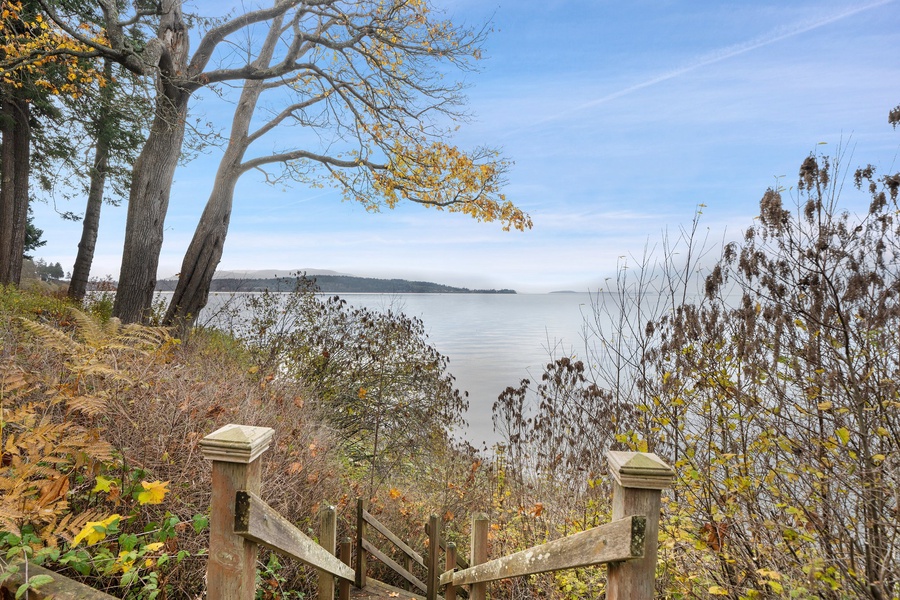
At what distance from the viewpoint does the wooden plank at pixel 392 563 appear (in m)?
5.63

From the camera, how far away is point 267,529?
2.24 m

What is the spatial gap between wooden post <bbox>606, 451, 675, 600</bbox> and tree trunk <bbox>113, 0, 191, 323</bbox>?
1009cm

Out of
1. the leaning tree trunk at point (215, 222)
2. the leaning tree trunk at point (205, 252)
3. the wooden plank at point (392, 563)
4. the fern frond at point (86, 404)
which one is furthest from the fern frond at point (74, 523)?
the leaning tree trunk at point (205, 252)

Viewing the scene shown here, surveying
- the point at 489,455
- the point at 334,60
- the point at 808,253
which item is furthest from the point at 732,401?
the point at 334,60

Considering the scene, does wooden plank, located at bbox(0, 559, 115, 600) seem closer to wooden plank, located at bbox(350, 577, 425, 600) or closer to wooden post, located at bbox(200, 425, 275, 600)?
wooden post, located at bbox(200, 425, 275, 600)

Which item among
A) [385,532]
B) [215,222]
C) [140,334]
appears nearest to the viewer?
[140,334]

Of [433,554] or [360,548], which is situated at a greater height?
[360,548]

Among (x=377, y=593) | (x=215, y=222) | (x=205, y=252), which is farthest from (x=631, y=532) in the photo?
(x=215, y=222)

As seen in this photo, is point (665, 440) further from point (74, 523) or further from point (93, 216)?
point (93, 216)

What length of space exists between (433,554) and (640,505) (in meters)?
4.49

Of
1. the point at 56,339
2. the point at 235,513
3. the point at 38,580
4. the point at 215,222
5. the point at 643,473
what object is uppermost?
the point at 215,222

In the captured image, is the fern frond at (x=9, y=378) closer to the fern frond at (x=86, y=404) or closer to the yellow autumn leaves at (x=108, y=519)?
the fern frond at (x=86, y=404)

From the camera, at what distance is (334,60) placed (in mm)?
12234

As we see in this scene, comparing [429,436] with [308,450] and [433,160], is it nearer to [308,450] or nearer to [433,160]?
[308,450]
